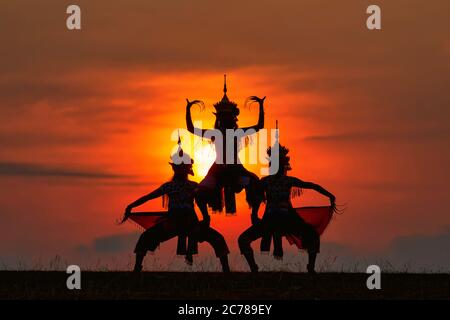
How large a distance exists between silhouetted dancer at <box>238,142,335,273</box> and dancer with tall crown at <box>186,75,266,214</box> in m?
0.40

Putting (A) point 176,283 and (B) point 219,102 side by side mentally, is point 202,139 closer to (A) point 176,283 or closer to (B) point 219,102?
(B) point 219,102

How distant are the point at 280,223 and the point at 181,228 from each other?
7.20 ft

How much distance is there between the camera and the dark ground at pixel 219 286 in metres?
21.5

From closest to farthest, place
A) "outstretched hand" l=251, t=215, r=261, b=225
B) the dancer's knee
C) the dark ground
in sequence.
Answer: the dark ground → the dancer's knee → "outstretched hand" l=251, t=215, r=261, b=225

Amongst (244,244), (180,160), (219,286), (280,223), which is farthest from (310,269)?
(180,160)

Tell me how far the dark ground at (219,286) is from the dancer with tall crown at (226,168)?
66.5 inches

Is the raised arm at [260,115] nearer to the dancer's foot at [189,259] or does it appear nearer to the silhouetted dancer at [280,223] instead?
the silhouetted dancer at [280,223]

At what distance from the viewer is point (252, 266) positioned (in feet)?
85.3

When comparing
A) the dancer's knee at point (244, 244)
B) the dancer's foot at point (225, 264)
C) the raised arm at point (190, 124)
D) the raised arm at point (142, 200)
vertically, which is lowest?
the dancer's foot at point (225, 264)

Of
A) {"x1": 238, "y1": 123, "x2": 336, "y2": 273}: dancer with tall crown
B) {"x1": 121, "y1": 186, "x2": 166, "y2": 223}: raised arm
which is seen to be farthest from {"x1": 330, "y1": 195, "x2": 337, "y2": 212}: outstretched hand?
{"x1": 121, "y1": 186, "x2": 166, "y2": 223}: raised arm

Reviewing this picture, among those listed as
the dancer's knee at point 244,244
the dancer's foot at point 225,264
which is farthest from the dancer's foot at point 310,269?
the dancer's foot at point 225,264

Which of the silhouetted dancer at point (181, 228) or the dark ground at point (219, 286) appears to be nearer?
the dark ground at point (219, 286)

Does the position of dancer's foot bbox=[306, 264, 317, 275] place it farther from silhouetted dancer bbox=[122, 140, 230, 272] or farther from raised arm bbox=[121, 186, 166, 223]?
raised arm bbox=[121, 186, 166, 223]

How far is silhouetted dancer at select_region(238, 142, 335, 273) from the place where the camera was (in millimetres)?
26016
